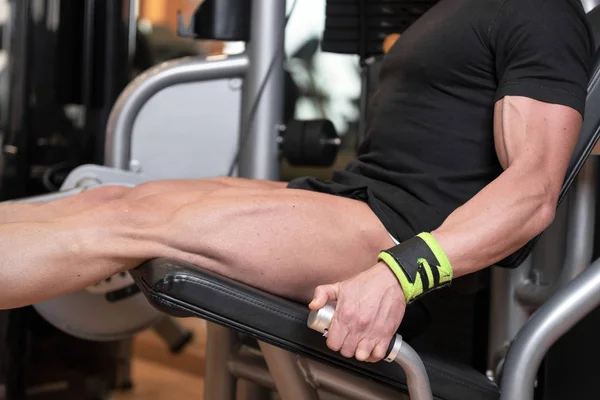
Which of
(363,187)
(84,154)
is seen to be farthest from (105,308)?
(363,187)

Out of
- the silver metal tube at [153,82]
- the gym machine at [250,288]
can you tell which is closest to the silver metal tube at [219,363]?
the gym machine at [250,288]

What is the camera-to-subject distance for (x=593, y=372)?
1474 millimetres

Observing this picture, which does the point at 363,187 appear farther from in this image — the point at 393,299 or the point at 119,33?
the point at 119,33

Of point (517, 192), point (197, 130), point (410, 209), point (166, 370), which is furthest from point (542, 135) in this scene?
point (166, 370)

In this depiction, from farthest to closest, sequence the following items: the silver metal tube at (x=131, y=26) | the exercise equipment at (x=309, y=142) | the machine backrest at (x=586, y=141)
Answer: the silver metal tube at (x=131, y=26) < the exercise equipment at (x=309, y=142) < the machine backrest at (x=586, y=141)

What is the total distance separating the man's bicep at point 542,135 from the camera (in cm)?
107

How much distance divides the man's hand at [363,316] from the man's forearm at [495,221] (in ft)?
0.37

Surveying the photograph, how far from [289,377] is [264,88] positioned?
2.55ft

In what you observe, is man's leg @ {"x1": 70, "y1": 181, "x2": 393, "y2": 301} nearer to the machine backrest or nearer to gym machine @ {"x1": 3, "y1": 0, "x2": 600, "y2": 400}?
gym machine @ {"x1": 3, "y1": 0, "x2": 600, "y2": 400}

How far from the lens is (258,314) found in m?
0.99

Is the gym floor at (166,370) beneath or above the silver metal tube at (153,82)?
beneath

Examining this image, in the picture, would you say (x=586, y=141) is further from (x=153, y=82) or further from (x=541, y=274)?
(x=153, y=82)

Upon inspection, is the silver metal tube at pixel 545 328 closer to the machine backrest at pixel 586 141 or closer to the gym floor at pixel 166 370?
the machine backrest at pixel 586 141

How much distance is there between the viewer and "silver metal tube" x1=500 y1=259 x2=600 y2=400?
3.65ft
